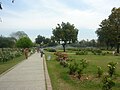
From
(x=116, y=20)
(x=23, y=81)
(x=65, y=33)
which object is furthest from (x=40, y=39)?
(x=23, y=81)

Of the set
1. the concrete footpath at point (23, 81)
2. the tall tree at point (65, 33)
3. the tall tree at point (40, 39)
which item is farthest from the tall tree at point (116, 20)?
the tall tree at point (40, 39)

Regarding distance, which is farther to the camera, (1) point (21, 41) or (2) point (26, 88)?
(1) point (21, 41)

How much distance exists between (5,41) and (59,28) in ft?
92.2

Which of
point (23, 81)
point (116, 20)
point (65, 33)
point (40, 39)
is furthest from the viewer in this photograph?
point (40, 39)

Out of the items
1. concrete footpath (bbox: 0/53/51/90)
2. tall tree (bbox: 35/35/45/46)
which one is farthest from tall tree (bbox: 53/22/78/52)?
tall tree (bbox: 35/35/45/46)

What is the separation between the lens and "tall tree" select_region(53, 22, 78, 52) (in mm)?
85625

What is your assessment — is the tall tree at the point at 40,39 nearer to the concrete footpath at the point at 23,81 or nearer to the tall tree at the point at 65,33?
the tall tree at the point at 65,33

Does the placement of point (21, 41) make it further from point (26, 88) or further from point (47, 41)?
point (26, 88)

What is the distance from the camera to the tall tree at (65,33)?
85.6m

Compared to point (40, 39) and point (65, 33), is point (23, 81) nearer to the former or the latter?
point (65, 33)

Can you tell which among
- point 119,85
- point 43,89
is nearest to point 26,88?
point 43,89

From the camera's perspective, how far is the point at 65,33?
8594 cm

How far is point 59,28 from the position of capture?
86625 mm

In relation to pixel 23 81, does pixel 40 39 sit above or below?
above
